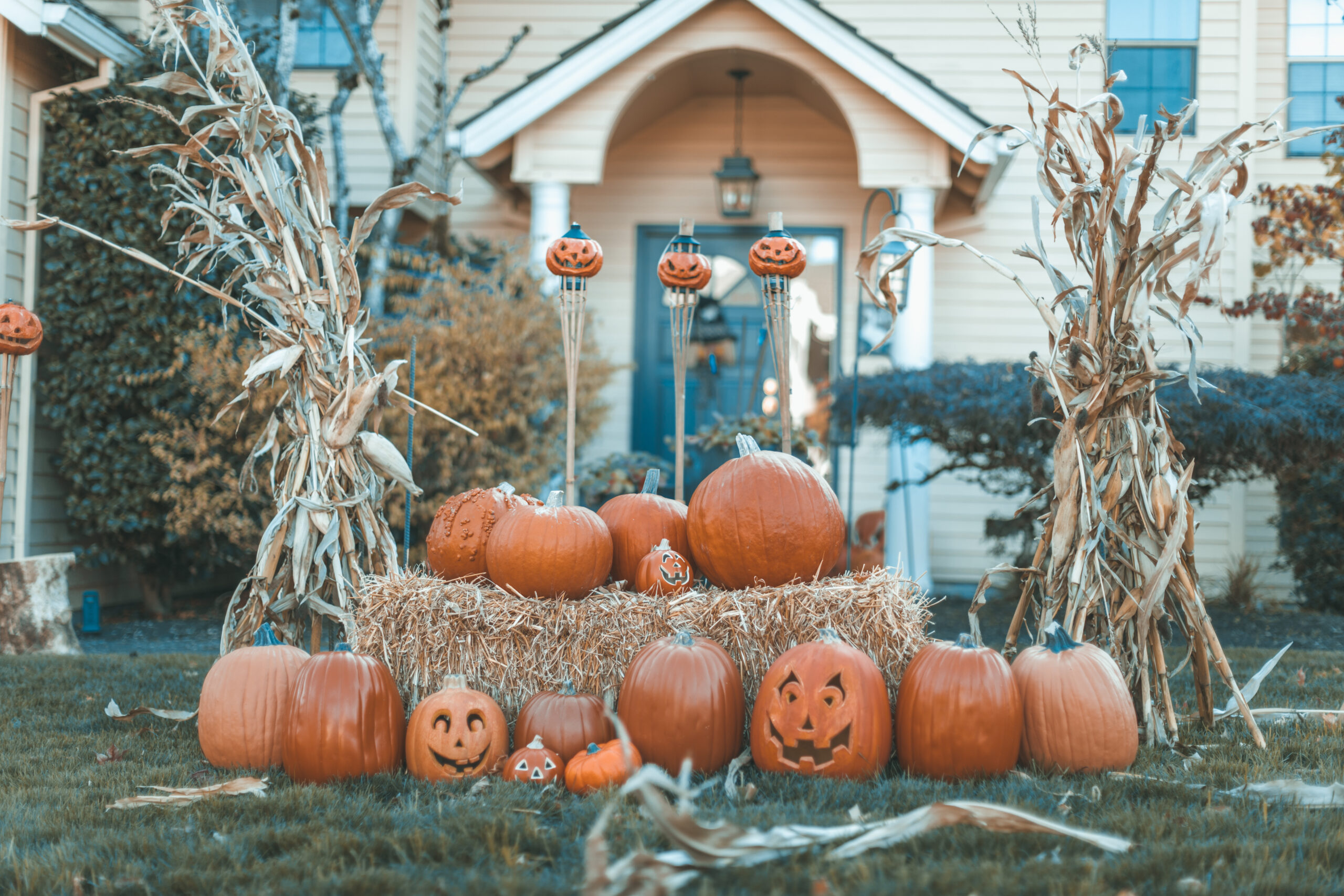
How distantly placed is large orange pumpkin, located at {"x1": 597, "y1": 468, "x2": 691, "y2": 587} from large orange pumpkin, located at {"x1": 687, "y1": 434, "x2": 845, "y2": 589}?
0.15 metres

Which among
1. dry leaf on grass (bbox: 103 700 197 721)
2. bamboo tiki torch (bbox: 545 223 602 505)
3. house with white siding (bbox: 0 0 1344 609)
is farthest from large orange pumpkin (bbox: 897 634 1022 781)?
house with white siding (bbox: 0 0 1344 609)

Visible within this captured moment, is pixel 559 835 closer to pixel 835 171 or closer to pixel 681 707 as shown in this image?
pixel 681 707

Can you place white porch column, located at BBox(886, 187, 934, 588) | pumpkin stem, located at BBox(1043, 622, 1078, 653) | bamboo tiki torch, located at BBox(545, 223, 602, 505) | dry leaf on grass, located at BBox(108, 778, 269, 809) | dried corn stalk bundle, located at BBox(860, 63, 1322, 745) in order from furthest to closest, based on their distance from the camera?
white porch column, located at BBox(886, 187, 934, 588) < bamboo tiki torch, located at BBox(545, 223, 602, 505) < dried corn stalk bundle, located at BBox(860, 63, 1322, 745) < pumpkin stem, located at BBox(1043, 622, 1078, 653) < dry leaf on grass, located at BBox(108, 778, 269, 809)

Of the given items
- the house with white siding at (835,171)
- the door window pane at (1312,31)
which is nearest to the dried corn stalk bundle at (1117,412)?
the house with white siding at (835,171)

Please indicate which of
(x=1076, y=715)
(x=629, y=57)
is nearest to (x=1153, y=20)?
(x=629, y=57)

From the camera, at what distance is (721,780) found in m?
2.46

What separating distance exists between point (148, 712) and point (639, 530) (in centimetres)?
166

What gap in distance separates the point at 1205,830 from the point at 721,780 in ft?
3.42

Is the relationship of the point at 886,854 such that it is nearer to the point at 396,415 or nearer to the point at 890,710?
the point at 890,710

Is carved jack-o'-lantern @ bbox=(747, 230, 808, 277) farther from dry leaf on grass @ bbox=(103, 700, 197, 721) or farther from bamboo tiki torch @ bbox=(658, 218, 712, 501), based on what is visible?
dry leaf on grass @ bbox=(103, 700, 197, 721)

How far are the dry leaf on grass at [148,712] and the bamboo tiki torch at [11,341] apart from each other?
1250 mm

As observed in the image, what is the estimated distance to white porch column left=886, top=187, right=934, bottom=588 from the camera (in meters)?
6.43

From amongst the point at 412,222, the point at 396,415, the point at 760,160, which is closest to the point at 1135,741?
the point at 396,415

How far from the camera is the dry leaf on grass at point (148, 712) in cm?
304
